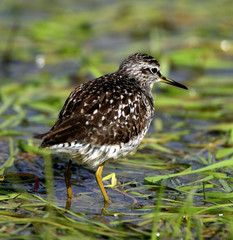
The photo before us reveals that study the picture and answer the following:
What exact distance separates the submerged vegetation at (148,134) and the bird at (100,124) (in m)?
0.59

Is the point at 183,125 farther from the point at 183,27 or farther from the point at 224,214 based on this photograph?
the point at 183,27

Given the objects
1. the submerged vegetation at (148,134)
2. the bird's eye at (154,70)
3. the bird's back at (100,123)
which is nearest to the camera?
the submerged vegetation at (148,134)

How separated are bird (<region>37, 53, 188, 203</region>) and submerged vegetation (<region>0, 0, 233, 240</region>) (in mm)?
587

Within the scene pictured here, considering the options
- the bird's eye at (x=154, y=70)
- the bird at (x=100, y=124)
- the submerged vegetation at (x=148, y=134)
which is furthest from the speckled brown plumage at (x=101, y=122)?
the bird's eye at (x=154, y=70)

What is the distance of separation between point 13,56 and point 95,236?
7761mm

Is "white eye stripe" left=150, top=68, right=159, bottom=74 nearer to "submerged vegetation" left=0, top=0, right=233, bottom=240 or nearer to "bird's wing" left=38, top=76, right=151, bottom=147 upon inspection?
"bird's wing" left=38, top=76, right=151, bottom=147

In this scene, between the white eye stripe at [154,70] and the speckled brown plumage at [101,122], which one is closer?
the speckled brown plumage at [101,122]

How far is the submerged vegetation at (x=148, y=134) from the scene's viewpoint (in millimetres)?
6055

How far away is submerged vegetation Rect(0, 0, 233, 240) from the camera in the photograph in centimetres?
605

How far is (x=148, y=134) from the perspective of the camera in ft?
30.7

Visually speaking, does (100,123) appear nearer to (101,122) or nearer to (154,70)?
(101,122)

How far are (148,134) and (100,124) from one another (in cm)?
293

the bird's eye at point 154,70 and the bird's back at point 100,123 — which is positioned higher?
the bird's eye at point 154,70

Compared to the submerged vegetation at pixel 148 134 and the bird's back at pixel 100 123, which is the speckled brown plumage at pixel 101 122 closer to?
the bird's back at pixel 100 123
